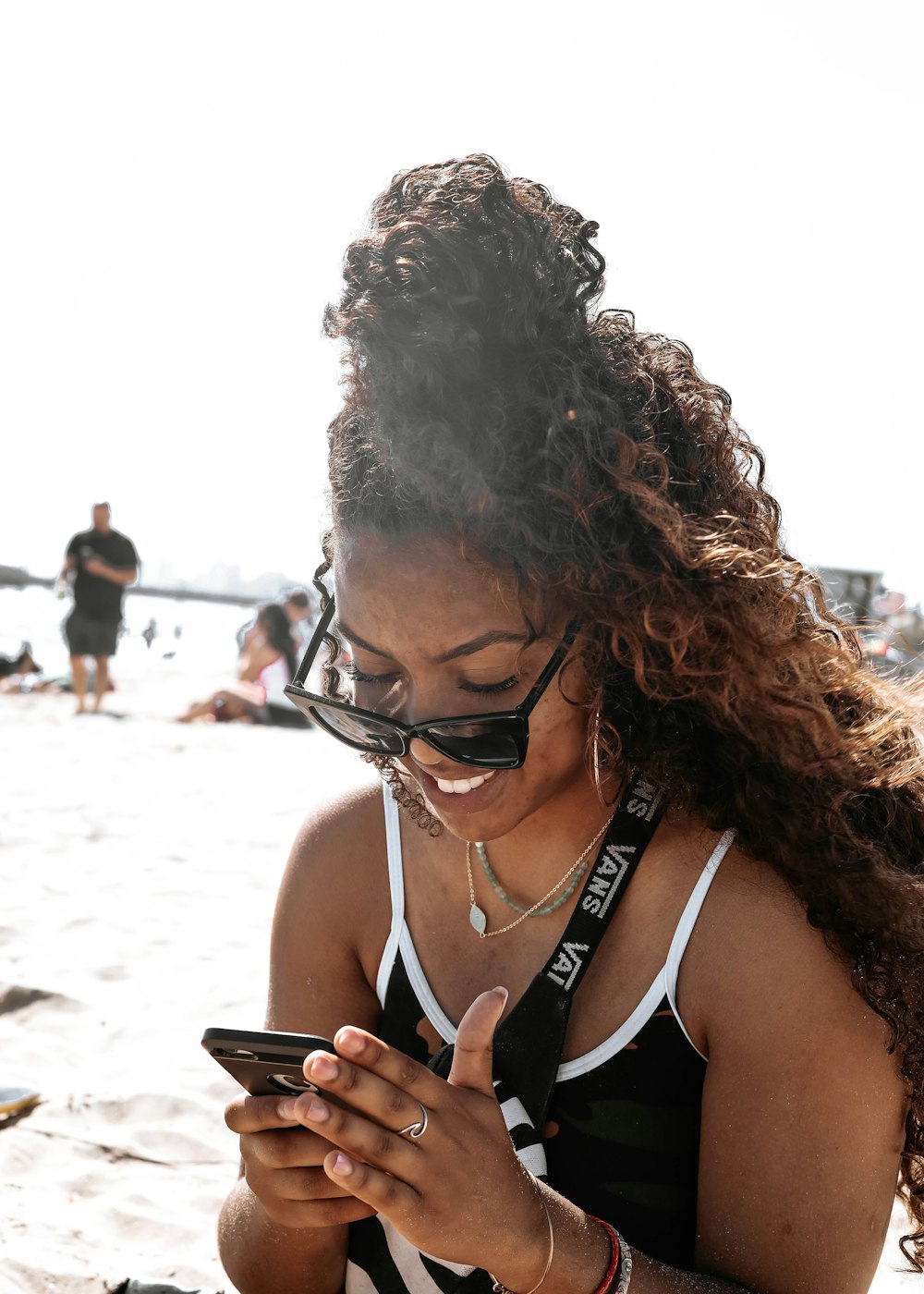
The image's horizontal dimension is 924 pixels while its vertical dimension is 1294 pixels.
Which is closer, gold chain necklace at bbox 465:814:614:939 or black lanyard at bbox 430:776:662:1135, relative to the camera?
black lanyard at bbox 430:776:662:1135

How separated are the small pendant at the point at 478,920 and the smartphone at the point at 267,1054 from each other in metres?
0.51

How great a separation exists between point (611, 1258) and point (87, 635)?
437 inches

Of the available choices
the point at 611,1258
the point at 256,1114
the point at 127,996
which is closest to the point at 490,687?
the point at 256,1114

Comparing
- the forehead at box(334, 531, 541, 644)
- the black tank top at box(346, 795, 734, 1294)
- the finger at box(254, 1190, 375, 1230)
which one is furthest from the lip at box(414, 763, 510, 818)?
the finger at box(254, 1190, 375, 1230)

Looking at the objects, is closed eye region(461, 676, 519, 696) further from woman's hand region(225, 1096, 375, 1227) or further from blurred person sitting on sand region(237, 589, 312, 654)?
blurred person sitting on sand region(237, 589, 312, 654)

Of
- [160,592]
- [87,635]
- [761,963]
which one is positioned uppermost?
[761,963]

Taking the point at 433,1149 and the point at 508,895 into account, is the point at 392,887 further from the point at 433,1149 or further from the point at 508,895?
the point at 433,1149

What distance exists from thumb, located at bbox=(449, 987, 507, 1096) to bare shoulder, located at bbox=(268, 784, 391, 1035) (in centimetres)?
63

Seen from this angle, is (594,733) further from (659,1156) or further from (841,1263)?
(841,1263)

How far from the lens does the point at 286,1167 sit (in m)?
1.57

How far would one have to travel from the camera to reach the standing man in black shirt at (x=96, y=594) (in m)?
11.7

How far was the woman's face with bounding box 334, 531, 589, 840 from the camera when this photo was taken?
1611 millimetres

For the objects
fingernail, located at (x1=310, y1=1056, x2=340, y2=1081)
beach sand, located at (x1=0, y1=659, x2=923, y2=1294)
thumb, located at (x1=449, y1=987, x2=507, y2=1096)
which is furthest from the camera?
beach sand, located at (x1=0, y1=659, x2=923, y2=1294)

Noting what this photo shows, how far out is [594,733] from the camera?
171cm
